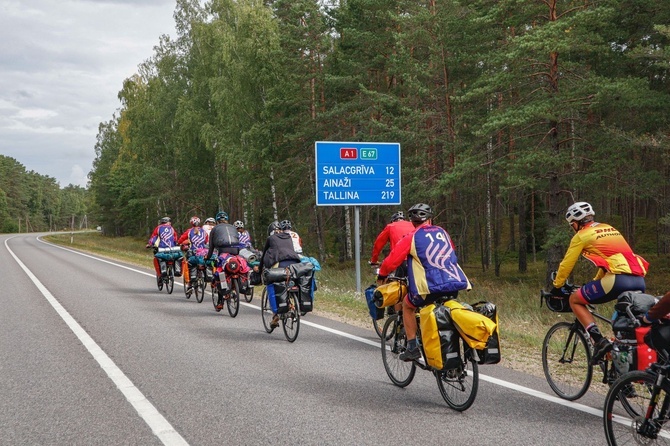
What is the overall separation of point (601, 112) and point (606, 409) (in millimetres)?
19484

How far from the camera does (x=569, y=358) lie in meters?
5.94

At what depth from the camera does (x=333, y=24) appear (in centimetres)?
2938

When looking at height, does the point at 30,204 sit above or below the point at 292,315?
above

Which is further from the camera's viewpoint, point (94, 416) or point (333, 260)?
point (333, 260)

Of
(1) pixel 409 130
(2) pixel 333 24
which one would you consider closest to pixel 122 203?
(2) pixel 333 24

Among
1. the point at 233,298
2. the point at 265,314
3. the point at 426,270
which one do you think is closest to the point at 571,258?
the point at 426,270

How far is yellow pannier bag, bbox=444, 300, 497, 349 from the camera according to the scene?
5.02 metres

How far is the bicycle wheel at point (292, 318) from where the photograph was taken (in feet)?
28.8

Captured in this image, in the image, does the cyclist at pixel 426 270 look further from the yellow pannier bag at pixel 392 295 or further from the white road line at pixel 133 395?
the white road line at pixel 133 395

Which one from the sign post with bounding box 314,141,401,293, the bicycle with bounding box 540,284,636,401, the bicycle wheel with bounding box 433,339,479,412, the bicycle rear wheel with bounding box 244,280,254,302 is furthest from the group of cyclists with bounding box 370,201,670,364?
the sign post with bounding box 314,141,401,293

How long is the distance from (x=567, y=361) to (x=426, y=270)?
1.79m

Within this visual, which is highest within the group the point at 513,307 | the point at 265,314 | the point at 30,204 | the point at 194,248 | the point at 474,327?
the point at 30,204

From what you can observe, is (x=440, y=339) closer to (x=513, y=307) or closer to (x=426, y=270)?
(x=426, y=270)

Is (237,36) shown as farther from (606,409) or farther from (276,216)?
(606,409)
